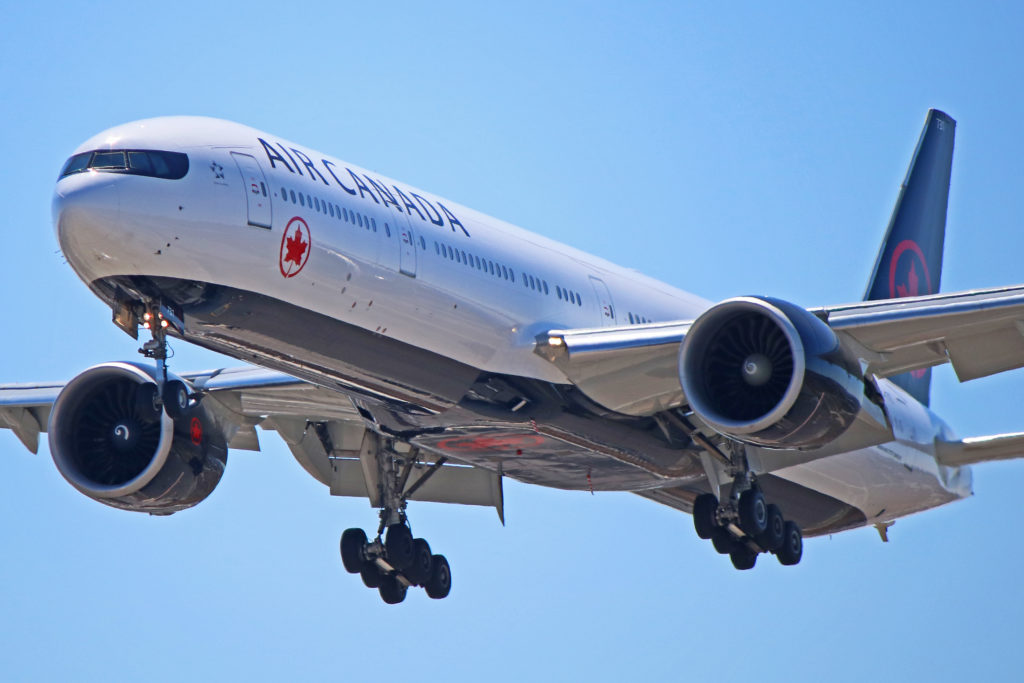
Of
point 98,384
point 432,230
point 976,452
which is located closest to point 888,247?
point 976,452

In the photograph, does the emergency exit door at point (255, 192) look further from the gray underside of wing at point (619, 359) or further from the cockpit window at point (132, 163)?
the gray underside of wing at point (619, 359)

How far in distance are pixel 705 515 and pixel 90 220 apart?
41.2 feet

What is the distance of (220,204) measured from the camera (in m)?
20.9

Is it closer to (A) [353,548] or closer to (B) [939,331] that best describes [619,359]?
(B) [939,331]

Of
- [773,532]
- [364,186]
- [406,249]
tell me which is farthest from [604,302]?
[364,186]

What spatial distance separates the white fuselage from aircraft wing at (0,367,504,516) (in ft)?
12.3

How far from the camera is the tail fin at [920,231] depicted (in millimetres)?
33969

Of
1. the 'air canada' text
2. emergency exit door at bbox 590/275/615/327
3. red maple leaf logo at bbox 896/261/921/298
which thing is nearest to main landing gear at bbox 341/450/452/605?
emergency exit door at bbox 590/275/615/327

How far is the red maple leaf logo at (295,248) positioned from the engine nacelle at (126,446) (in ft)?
23.8

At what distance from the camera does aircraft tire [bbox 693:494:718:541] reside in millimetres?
27781

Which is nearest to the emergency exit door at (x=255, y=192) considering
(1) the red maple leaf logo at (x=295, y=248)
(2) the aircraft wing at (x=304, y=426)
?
(1) the red maple leaf logo at (x=295, y=248)

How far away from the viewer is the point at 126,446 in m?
28.3

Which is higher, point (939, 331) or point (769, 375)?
point (939, 331)

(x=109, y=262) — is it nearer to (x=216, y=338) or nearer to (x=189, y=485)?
(x=216, y=338)
